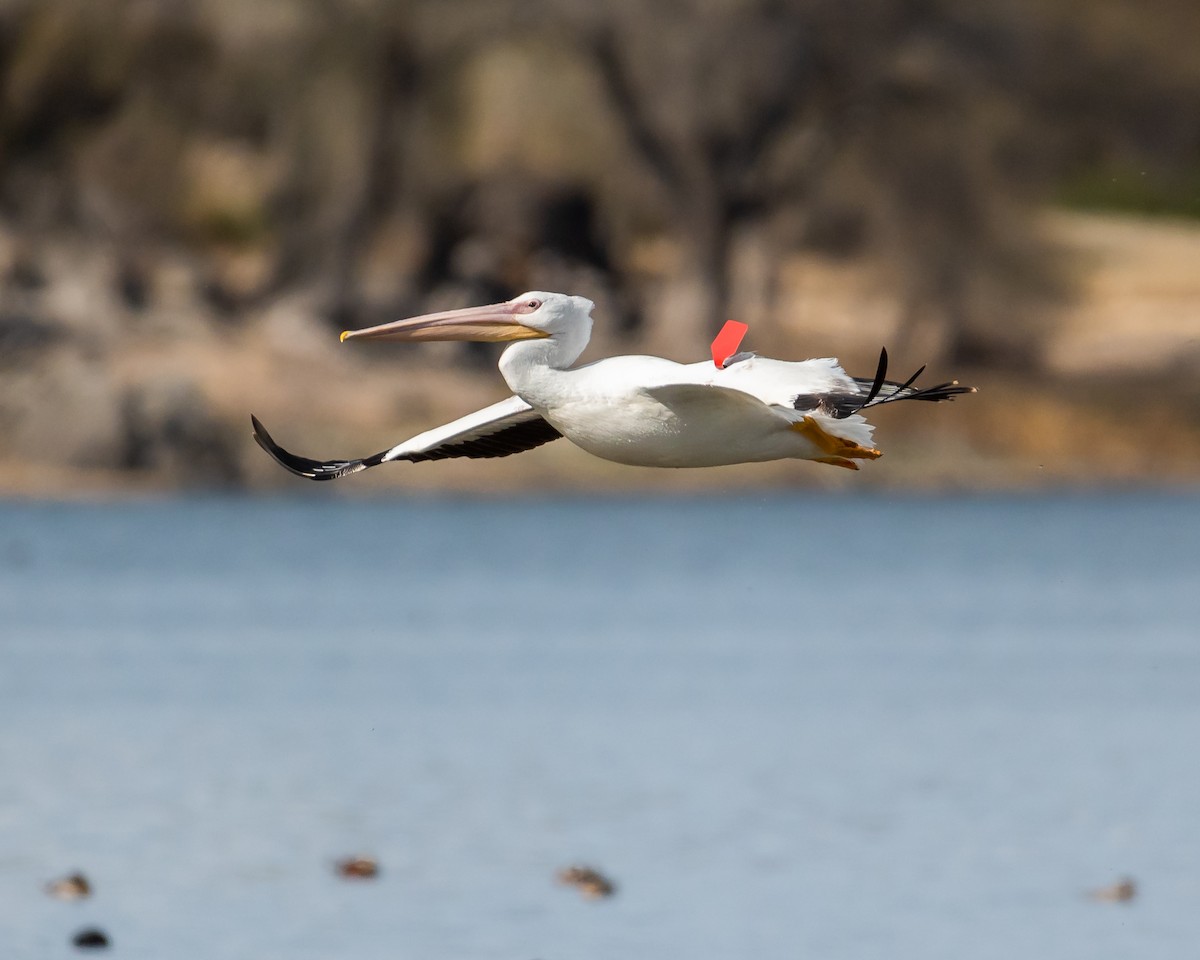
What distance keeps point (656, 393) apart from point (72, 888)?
508 cm

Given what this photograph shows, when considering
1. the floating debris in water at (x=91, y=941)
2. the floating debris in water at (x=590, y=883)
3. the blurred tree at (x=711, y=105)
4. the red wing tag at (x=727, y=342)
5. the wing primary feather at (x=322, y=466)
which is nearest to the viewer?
the red wing tag at (x=727, y=342)

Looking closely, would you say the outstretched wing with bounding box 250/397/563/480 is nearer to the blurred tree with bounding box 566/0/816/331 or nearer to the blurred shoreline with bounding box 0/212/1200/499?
the blurred shoreline with bounding box 0/212/1200/499

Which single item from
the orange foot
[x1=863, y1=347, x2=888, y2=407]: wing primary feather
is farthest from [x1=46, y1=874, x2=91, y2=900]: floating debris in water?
[x1=863, y1=347, x2=888, y2=407]: wing primary feather

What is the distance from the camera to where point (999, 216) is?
3036cm

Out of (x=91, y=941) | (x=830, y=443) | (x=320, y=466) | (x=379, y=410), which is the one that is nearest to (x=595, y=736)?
(x=91, y=941)

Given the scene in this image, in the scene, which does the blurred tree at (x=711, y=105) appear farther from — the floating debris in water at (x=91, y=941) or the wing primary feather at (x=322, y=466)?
the wing primary feather at (x=322, y=466)

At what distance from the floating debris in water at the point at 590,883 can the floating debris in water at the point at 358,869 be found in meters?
0.92

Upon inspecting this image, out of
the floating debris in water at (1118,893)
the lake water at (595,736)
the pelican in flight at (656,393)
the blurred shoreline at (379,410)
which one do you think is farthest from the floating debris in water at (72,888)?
the blurred shoreline at (379,410)

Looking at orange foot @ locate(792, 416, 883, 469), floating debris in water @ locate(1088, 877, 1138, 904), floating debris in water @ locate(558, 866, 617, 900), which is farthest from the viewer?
floating debris in water @ locate(1088, 877, 1138, 904)

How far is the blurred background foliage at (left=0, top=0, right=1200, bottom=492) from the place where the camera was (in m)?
28.8

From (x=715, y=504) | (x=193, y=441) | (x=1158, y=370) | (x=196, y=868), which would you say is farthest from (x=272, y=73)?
(x=196, y=868)

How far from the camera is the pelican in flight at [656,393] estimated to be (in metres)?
6.90

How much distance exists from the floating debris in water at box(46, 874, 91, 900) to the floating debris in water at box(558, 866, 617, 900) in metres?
2.03

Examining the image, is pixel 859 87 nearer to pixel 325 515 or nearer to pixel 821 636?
pixel 325 515
